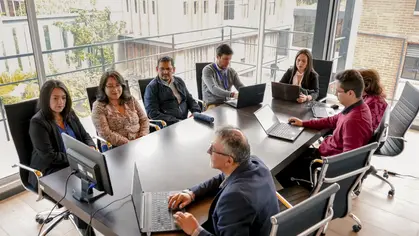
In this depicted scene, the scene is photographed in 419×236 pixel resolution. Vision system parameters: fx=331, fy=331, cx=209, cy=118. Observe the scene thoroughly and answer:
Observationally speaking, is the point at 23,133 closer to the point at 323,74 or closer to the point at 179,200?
the point at 179,200

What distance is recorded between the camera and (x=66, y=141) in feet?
5.50

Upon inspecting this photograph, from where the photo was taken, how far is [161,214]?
1.50 m

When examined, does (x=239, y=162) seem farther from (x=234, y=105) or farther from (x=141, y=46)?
(x=141, y=46)

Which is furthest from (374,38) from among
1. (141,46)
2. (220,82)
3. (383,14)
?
(141,46)

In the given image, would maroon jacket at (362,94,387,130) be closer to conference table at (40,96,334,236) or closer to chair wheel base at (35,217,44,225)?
conference table at (40,96,334,236)

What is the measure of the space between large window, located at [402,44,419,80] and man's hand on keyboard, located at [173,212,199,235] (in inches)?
169

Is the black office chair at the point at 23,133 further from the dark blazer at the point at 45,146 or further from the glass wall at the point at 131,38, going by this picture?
the glass wall at the point at 131,38

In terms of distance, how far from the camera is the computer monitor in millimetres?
1482

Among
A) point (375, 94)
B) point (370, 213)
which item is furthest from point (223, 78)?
point (370, 213)

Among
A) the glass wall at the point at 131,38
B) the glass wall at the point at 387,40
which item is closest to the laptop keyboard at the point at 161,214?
the glass wall at the point at 131,38

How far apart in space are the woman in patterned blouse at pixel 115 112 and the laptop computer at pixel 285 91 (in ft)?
4.54

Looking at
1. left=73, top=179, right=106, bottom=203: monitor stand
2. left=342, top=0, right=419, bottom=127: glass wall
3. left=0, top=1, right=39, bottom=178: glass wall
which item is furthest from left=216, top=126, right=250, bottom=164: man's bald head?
left=342, top=0, right=419, bottom=127: glass wall

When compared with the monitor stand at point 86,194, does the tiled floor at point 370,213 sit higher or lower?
lower

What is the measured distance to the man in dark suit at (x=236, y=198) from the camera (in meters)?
1.30
